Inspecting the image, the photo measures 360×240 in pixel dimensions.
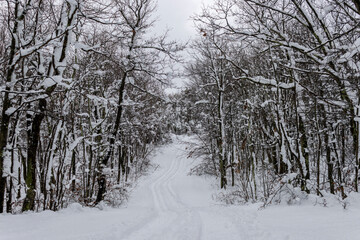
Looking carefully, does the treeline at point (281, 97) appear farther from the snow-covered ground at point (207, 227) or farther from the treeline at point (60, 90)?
the treeline at point (60, 90)

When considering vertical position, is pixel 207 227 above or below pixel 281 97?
below

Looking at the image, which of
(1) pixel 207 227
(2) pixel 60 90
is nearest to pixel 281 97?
(1) pixel 207 227

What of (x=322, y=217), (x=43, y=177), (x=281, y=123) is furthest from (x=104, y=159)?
(x=322, y=217)

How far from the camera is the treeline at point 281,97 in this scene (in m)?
A: 6.02

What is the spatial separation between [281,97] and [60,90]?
6.86m

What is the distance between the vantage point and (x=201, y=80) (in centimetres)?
2081

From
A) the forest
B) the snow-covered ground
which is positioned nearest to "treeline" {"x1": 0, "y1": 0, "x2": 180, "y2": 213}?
the forest

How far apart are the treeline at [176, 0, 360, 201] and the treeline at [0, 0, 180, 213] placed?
311cm

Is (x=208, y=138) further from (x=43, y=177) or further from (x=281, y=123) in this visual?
(x=43, y=177)

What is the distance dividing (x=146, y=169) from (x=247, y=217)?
922 inches

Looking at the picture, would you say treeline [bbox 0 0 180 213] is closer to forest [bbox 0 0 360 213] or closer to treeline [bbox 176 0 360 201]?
forest [bbox 0 0 360 213]

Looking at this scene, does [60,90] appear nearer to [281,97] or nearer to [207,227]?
[207,227]

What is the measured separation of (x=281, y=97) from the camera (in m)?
8.22

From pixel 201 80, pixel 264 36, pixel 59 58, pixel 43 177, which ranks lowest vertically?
pixel 43 177
